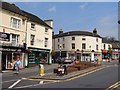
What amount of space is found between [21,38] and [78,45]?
4240 centimetres

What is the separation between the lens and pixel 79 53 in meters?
82.4

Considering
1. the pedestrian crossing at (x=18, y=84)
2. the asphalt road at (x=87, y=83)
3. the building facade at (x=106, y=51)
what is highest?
the building facade at (x=106, y=51)

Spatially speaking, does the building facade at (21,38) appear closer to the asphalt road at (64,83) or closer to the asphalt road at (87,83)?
the asphalt road at (64,83)

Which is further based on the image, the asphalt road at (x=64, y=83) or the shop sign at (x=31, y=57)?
the shop sign at (x=31, y=57)

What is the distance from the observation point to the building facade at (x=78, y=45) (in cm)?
8194

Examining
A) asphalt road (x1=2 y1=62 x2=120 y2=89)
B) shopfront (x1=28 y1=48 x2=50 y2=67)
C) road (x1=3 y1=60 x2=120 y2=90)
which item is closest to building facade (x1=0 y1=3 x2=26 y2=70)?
shopfront (x1=28 y1=48 x2=50 y2=67)

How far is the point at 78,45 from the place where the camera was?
8188cm

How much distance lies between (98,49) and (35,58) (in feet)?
145

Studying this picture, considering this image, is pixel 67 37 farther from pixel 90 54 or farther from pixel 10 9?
pixel 10 9

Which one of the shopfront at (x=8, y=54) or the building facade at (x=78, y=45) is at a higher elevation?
the building facade at (x=78, y=45)

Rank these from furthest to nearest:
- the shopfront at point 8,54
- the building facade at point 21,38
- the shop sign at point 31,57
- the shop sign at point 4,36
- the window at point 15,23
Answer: the shop sign at point 31,57
the window at point 15,23
the building facade at point 21,38
the shopfront at point 8,54
the shop sign at point 4,36

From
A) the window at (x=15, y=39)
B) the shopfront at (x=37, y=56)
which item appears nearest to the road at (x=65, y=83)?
the window at (x=15, y=39)

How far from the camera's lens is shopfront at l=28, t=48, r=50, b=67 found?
44.7 metres

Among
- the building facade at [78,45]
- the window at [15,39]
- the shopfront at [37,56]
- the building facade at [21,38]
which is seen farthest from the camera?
the building facade at [78,45]
